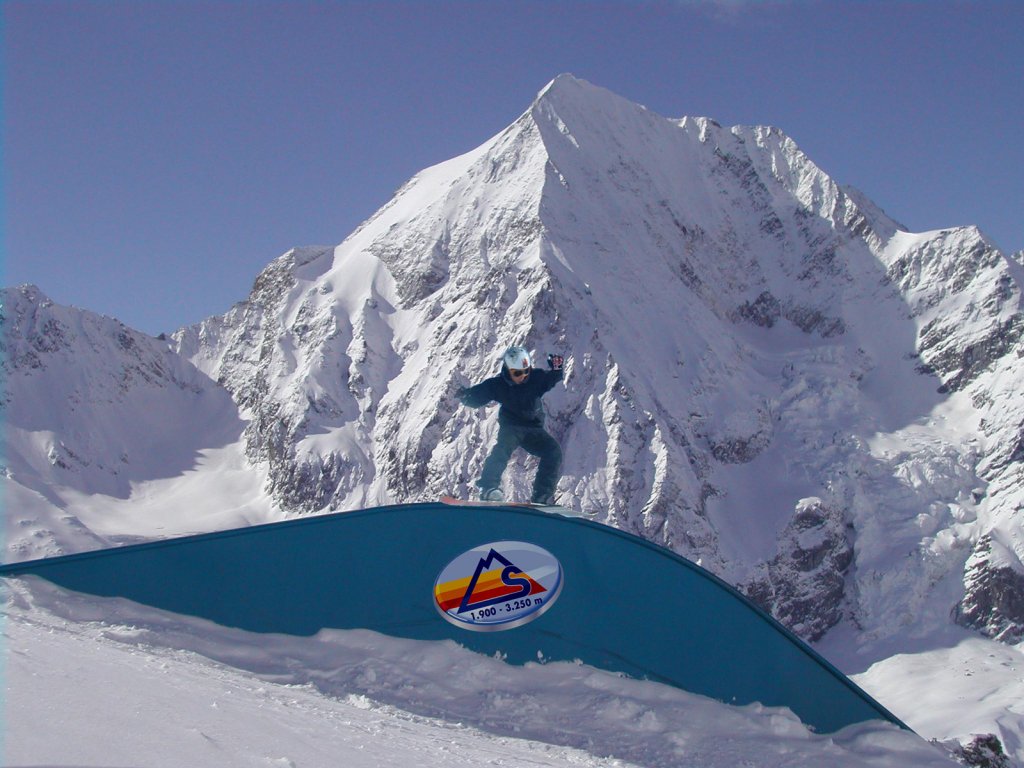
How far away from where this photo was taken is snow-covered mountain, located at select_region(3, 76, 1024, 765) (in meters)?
87.2

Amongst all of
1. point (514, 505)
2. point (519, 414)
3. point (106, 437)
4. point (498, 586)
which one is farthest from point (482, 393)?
point (106, 437)

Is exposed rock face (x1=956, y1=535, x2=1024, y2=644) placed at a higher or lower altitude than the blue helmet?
higher

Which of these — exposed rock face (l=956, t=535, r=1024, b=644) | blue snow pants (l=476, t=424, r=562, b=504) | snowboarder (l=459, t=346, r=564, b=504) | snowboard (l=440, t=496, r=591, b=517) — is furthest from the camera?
exposed rock face (l=956, t=535, r=1024, b=644)

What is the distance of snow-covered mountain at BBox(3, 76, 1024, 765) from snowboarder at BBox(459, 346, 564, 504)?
69534mm

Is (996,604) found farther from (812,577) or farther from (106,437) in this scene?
(106,437)

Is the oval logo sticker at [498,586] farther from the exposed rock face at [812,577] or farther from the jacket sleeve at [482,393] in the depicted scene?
the exposed rock face at [812,577]

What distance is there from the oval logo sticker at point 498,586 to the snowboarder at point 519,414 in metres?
1.98

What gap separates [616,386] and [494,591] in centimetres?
8102

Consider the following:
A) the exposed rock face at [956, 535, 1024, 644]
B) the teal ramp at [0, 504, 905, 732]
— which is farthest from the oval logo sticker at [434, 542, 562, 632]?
the exposed rock face at [956, 535, 1024, 644]

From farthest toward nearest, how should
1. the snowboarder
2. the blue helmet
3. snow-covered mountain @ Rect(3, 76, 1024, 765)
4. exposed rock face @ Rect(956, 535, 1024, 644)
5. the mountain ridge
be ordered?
the mountain ridge < snow-covered mountain @ Rect(3, 76, 1024, 765) < exposed rock face @ Rect(956, 535, 1024, 644) < the snowboarder < the blue helmet

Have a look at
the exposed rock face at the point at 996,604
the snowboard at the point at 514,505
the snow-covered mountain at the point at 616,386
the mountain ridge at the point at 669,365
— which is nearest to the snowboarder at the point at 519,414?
the snowboard at the point at 514,505

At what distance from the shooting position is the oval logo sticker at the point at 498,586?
9.09 metres

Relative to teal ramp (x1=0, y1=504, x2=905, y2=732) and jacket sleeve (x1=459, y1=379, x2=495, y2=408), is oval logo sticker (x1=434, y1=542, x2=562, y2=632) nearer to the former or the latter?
teal ramp (x1=0, y1=504, x2=905, y2=732)

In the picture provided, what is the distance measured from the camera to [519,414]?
37.1ft
